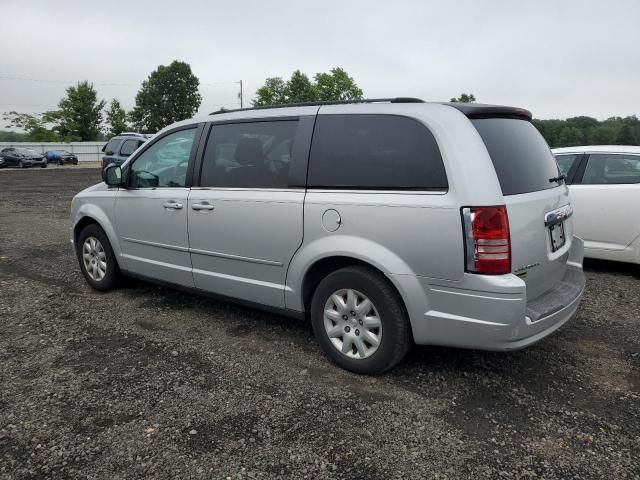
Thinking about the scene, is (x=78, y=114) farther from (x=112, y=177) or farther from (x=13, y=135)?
(x=112, y=177)

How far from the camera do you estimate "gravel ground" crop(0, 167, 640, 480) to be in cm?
260

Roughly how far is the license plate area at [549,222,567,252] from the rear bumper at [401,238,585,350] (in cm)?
35

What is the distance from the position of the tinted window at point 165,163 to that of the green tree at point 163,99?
72.9m

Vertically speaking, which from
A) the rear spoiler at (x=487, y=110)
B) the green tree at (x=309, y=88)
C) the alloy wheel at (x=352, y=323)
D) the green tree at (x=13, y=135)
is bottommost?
the alloy wheel at (x=352, y=323)

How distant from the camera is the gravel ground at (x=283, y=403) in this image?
2596mm

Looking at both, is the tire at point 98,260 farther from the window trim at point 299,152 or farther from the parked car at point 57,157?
the parked car at point 57,157

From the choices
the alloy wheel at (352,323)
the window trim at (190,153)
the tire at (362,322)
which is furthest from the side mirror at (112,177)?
the alloy wheel at (352,323)

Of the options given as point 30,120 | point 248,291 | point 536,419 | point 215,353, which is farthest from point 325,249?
point 30,120

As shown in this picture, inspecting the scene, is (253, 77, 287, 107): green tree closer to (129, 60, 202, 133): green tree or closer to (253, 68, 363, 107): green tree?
(253, 68, 363, 107): green tree

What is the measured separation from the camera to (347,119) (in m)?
3.56

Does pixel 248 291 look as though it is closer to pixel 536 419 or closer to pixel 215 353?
pixel 215 353

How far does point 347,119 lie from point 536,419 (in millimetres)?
2172

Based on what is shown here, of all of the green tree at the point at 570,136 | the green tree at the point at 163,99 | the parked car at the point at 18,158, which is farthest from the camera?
the green tree at the point at 163,99

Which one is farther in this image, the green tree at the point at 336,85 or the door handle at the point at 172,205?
the green tree at the point at 336,85
